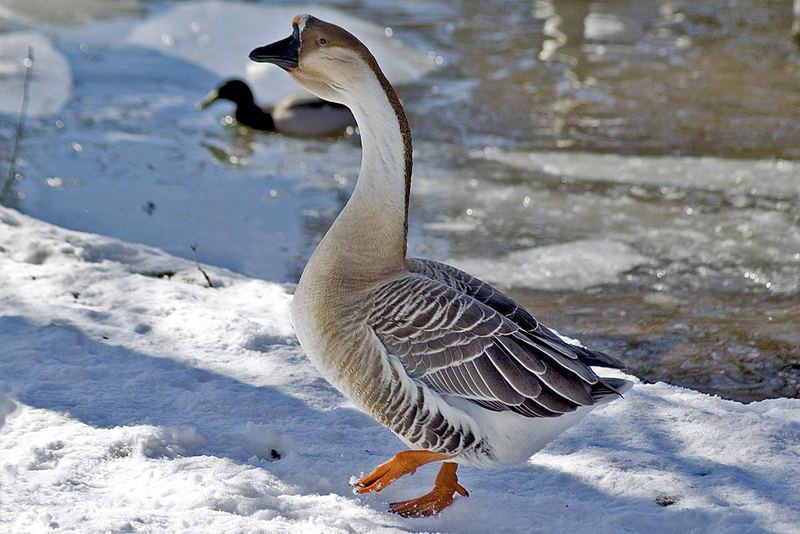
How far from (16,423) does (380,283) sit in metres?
1.51

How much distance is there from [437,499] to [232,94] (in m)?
7.17

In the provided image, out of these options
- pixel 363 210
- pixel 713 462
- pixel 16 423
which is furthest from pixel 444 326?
pixel 16 423

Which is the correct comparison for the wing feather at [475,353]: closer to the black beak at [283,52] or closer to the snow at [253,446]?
the snow at [253,446]

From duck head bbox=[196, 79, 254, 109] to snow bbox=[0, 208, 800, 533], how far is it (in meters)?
4.98

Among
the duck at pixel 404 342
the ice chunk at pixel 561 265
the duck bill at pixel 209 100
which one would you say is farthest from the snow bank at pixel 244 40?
the duck at pixel 404 342

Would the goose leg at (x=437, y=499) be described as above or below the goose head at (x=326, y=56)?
below

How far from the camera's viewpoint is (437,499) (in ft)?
11.4

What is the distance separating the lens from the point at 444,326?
11.0ft

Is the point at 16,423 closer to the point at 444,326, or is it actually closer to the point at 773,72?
the point at 444,326

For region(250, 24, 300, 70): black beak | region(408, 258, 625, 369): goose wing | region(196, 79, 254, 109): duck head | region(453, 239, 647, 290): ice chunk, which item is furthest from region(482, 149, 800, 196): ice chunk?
region(250, 24, 300, 70): black beak

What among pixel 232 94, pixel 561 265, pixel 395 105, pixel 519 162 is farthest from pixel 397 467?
pixel 232 94

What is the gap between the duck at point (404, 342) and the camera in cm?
330

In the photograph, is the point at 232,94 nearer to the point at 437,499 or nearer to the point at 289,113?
the point at 289,113

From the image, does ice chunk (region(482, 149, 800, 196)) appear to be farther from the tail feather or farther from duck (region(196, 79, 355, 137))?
the tail feather
